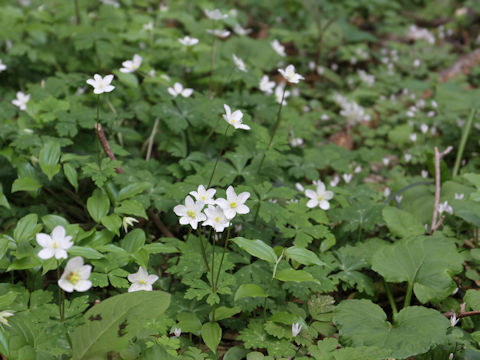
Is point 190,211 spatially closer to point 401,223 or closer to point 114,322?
point 114,322

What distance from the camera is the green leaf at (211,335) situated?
192 centimetres

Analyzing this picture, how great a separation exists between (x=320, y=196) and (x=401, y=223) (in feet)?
1.72

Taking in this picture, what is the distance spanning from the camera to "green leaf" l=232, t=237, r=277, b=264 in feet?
6.30

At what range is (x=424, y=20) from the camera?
21.2ft

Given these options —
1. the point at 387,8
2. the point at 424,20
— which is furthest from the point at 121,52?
the point at 424,20

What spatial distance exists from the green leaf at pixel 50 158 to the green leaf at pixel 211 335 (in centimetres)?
125

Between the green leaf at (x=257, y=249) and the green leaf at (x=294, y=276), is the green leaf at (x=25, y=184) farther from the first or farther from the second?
the green leaf at (x=294, y=276)

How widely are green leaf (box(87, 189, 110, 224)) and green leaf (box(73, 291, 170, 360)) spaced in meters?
0.74

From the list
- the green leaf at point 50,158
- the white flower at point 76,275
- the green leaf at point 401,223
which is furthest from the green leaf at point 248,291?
the green leaf at point 50,158

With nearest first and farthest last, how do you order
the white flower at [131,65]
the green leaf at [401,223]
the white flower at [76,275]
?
the white flower at [76,275]
the green leaf at [401,223]
the white flower at [131,65]

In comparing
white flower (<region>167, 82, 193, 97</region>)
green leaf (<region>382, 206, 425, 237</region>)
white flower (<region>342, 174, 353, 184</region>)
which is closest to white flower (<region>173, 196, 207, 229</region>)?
green leaf (<region>382, 206, 425, 237</region>)

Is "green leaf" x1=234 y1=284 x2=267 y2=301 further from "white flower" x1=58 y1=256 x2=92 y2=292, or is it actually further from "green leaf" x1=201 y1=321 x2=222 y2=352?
"white flower" x1=58 y1=256 x2=92 y2=292

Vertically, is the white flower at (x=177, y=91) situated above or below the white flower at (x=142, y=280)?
above

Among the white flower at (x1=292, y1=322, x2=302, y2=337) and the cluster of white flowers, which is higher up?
the cluster of white flowers
